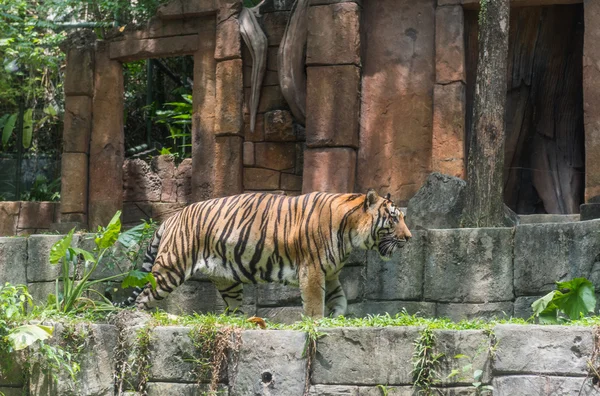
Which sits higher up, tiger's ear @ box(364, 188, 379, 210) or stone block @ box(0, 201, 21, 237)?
tiger's ear @ box(364, 188, 379, 210)

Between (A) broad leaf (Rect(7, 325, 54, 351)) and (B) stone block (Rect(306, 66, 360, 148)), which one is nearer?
(A) broad leaf (Rect(7, 325, 54, 351))

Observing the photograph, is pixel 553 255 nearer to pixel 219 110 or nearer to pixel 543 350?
pixel 543 350

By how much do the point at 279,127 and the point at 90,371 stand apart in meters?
6.31

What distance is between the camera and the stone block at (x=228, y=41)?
1299cm

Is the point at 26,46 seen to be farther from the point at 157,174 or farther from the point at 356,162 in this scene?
the point at 356,162

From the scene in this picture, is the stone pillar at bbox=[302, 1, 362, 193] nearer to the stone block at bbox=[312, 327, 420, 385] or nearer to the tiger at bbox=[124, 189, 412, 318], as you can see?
the tiger at bbox=[124, 189, 412, 318]

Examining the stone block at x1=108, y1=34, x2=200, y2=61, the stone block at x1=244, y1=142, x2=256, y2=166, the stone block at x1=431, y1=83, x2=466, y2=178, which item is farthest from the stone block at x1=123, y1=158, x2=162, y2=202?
the stone block at x1=431, y1=83, x2=466, y2=178

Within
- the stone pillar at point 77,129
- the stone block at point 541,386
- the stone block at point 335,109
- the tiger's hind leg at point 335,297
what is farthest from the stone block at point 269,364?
the stone pillar at point 77,129

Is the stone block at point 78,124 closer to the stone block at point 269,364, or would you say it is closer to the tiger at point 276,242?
the tiger at point 276,242

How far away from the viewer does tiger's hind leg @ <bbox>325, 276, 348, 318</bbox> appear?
29.1ft

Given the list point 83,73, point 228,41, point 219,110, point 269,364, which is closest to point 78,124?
point 83,73

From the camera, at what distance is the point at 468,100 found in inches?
→ 493

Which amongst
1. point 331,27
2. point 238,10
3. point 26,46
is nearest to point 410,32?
point 331,27

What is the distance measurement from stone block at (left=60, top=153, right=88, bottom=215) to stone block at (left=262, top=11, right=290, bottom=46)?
2905mm
